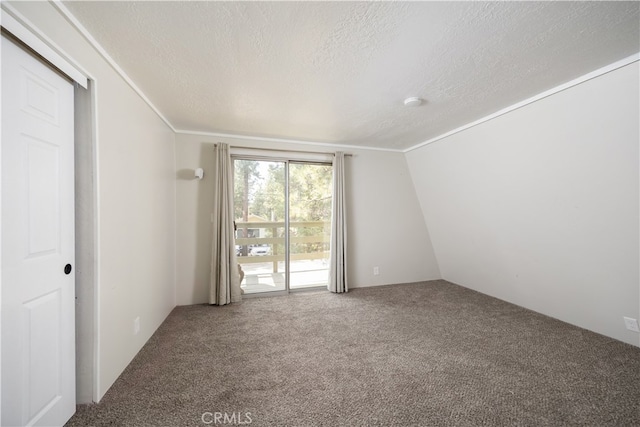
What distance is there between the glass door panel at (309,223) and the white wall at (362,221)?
0.36 metres

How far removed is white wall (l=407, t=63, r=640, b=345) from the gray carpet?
1.30 feet

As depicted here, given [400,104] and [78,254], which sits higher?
[400,104]

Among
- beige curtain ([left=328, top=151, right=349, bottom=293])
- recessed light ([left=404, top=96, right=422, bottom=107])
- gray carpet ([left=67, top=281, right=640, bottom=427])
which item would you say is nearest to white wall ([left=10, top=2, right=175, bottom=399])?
gray carpet ([left=67, top=281, right=640, bottom=427])

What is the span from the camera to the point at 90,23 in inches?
55.8

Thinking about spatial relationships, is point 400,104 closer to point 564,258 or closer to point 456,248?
point 564,258

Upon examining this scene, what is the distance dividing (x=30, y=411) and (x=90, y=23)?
209cm

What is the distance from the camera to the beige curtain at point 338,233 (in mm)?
3751

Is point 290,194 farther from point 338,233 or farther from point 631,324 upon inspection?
→ point 631,324

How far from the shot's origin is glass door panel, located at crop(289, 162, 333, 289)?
3.82 m

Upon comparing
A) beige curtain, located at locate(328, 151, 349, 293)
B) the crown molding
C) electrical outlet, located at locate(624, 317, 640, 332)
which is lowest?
electrical outlet, located at locate(624, 317, 640, 332)

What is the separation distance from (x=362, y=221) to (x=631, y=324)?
292 centimetres

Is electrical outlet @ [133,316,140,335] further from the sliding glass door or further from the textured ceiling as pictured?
the textured ceiling

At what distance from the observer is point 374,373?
1890 mm

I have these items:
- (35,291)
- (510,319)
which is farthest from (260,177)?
(510,319)
